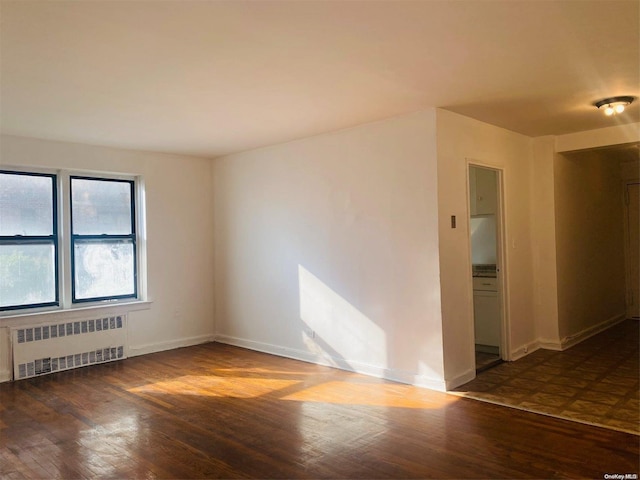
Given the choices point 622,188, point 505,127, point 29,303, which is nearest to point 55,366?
point 29,303

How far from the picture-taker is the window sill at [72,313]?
496 cm

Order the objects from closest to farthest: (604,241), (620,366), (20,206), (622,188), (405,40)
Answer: (405,40) → (620,366) → (20,206) → (604,241) → (622,188)

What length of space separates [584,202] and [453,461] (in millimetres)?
4735

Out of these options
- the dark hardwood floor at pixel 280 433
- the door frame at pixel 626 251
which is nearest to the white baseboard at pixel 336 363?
the dark hardwood floor at pixel 280 433

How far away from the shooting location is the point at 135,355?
19.1 feet

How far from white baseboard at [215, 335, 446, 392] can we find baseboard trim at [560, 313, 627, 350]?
224 centimetres

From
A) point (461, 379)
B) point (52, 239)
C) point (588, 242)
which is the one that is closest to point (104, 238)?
point (52, 239)

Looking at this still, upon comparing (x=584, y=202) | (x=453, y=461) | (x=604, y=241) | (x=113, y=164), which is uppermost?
(x=113, y=164)

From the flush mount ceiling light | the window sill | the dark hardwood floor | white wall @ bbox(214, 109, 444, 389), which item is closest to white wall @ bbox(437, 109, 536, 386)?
white wall @ bbox(214, 109, 444, 389)

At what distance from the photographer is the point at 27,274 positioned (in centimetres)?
517

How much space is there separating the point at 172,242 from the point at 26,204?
1.71 metres

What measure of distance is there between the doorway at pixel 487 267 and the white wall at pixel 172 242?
11.7ft

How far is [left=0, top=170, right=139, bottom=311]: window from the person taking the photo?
16.7 ft

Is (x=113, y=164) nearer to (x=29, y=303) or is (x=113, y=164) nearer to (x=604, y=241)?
(x=29, y=303)
